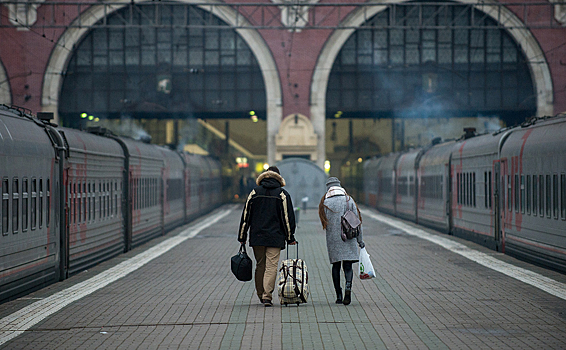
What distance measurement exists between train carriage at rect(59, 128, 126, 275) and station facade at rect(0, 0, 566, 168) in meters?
26.8

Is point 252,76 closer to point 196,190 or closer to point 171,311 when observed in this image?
point 196,190

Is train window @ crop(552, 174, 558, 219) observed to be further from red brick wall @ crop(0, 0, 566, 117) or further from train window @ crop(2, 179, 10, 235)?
red brick wall @ crop(0, 0, 566, 117)

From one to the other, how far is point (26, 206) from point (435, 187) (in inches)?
733

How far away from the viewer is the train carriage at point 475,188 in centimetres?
2036

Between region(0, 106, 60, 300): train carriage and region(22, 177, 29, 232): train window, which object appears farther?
region(22, 177, 29, 232): train window

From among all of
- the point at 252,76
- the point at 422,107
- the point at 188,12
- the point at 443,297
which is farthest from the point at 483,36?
the point at 443,297

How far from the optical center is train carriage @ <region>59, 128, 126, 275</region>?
604 inches

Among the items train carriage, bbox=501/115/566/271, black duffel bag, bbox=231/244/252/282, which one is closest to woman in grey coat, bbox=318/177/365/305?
black duffel bag, bbox=231/244/252/282

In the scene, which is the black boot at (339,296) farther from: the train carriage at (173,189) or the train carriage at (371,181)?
the train carriage at (371,181)

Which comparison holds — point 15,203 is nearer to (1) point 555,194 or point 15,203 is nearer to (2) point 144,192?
(1) point 555,194

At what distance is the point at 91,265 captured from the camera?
54.6 ft

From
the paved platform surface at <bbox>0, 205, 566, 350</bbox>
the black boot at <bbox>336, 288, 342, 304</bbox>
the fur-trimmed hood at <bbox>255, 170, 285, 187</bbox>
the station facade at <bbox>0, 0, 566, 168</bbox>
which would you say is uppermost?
the station facade at <bbox>0, 0, 566, 168</bbox>

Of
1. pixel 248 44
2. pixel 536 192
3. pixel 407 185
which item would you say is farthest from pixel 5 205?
pixel 248 44

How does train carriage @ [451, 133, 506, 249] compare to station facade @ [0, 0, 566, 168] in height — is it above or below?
below
